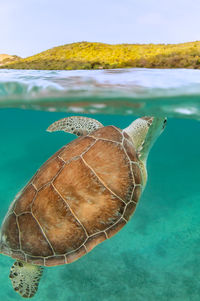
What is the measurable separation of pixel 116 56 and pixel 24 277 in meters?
7.21

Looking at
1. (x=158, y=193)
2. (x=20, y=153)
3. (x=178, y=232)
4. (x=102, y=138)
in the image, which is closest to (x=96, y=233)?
(x=102, y=138)

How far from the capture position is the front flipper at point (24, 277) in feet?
11.5

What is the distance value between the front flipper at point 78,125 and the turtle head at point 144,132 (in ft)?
2.44

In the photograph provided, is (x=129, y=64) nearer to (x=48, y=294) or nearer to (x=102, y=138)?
(x=102, y=138)

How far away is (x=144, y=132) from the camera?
465cm

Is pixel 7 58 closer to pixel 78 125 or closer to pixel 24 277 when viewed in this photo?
pixel 78 125

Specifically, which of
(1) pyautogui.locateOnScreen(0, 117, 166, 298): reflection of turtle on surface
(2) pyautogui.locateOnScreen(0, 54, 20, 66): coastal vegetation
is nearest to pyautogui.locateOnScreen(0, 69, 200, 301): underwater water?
(1) pyautogui.locateOnScreen(0, 117, 166, 298): reflection of turtle on surface

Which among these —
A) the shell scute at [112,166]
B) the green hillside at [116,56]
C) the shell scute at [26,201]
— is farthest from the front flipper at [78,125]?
the green hillside at [116,56]

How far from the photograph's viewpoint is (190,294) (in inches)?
199

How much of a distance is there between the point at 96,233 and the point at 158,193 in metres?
6.84

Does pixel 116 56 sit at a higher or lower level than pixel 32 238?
higher

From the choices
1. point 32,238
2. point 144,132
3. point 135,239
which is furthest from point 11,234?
point 135,239

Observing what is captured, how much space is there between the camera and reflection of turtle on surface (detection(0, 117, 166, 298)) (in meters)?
3.16

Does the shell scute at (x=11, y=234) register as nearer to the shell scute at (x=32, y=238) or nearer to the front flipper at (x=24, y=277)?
the shell scute at (x=32, y=238)
